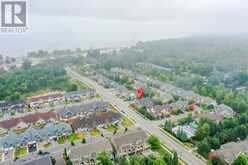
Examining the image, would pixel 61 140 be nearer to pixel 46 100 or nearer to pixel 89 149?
pixel 89 149

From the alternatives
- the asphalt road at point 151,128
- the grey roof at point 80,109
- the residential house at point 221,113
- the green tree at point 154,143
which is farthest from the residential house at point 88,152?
the residential house at point 221,113

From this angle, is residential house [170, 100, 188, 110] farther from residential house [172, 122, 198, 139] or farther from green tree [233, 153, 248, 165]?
green tree [233, 153, 248, 165]

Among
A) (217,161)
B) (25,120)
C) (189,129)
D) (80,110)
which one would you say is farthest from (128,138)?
(25,120)

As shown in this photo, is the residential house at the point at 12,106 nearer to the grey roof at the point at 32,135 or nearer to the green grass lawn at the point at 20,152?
the grey roof at the point at 32,135

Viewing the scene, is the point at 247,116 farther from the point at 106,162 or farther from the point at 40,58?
the point at 40,58

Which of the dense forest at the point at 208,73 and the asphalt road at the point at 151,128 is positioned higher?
the dense forest at the point at 208,73

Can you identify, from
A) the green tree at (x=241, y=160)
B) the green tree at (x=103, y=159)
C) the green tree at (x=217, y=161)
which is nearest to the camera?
the green tree at (x=241, y=160)

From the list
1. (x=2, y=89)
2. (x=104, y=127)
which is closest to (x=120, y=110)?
(x=104, y=127)
